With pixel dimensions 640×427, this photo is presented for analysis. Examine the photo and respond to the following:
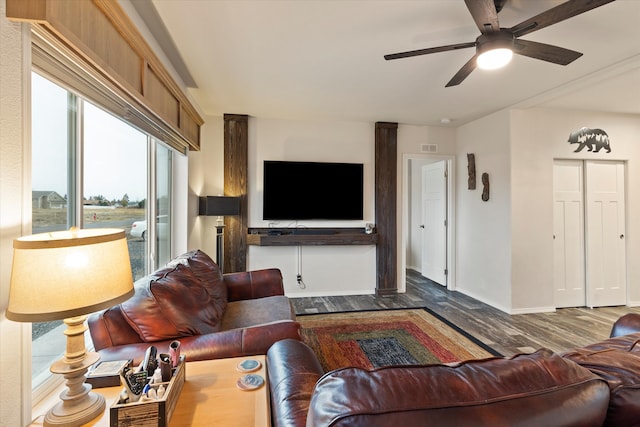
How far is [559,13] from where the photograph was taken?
60.7 inches

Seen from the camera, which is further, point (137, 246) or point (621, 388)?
point (137, 246)

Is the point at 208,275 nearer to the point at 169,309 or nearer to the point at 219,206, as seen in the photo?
the point at 169,309

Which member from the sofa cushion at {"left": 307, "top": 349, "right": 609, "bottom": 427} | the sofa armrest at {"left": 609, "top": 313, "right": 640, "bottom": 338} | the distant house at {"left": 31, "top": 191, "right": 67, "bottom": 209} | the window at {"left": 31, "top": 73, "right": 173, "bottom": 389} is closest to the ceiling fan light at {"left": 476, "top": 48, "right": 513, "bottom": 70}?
the sofa armrest at {"left": 609, "top": 313, "right": 640, "bottom": 338}

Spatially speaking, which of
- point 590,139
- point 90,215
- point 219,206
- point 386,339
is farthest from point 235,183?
point 590,139

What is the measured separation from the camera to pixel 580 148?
3.73m

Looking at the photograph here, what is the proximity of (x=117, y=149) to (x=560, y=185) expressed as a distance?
16.1ft

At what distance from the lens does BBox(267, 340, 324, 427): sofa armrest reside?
3.02ft

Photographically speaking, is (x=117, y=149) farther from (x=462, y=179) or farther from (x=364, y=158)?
(x=462, y=179)

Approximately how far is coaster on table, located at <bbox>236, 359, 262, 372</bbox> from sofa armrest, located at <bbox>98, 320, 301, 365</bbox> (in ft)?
0.40

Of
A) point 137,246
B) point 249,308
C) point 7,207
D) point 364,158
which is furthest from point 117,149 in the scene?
point 364,158

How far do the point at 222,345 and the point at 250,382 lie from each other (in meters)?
0.34

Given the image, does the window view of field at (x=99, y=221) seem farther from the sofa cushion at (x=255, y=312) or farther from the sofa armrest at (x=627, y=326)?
the sofa armrest at (x=627, y=326)

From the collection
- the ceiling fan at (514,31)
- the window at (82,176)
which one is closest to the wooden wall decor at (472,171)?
the ceiling fan at (514,31)

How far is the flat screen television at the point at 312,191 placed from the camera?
4.16 m
